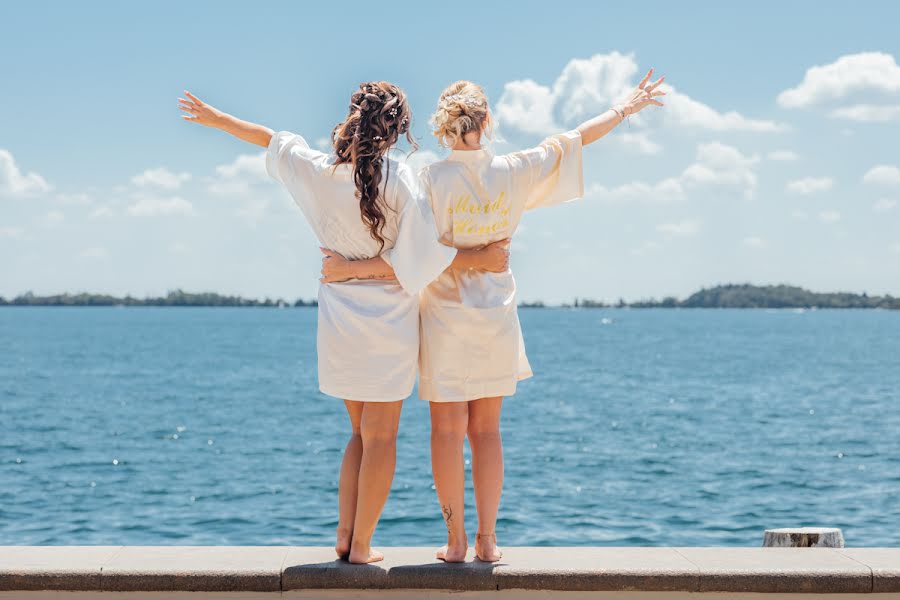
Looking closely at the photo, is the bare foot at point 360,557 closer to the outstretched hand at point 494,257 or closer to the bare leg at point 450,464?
the bare leg at point 450,464

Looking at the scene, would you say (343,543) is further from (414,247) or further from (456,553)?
(414,247)

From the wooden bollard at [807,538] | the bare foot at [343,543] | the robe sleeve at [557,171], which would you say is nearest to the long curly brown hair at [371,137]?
the robe sleeve at [557,171]

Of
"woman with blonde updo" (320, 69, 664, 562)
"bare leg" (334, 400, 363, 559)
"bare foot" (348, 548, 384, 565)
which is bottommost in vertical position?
"bare foot" (348, 548, 384, 565)

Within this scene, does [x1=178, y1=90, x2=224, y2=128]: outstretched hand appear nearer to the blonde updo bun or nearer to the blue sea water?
the blonde updo bun

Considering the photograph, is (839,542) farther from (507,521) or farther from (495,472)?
(507,521)

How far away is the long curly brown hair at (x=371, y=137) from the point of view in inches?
156

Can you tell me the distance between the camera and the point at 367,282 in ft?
13.5

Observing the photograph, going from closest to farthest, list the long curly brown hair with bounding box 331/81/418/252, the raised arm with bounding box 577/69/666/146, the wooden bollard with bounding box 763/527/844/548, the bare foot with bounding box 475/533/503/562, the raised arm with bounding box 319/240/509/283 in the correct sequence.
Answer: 1. the long curly brown hair with bounding box 331/81/418/252
2. the raised arm with bounding box 319/240/509/283
3. the bare foot with bounding box 475/533/503/562
4. the raised arm with bounding box 577/69/666/146
5. the wooden bollard with bounding box 763/527/844/548

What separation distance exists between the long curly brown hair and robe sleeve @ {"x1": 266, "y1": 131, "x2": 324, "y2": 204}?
0.13m

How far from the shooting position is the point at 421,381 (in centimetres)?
425

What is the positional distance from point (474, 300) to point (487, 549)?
0.99m

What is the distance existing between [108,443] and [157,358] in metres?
37.3

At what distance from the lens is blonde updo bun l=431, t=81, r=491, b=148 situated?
13.4ft

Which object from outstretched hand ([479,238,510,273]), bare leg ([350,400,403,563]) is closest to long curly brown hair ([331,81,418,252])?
outstretched hand ([479,238,510,273])
